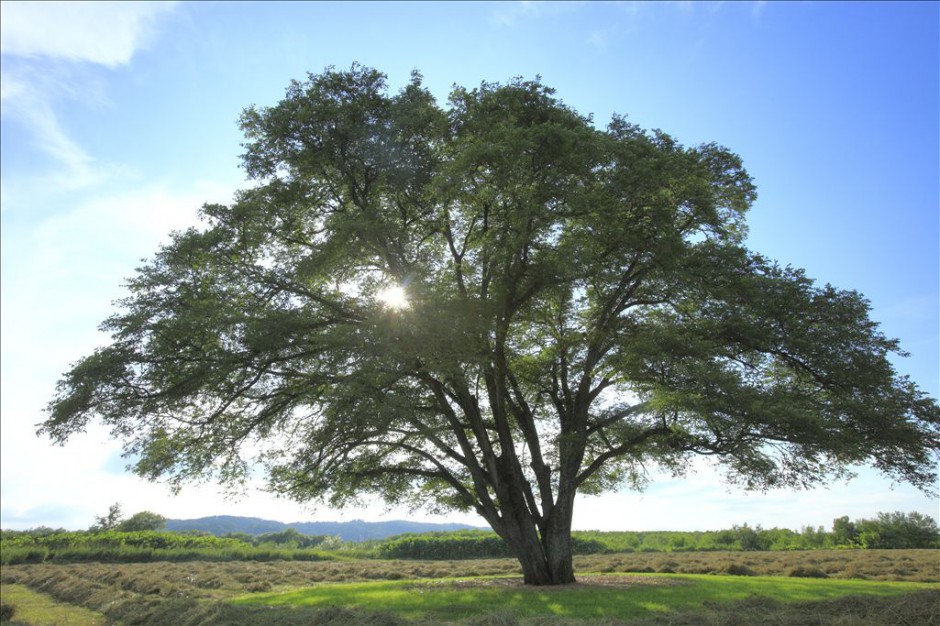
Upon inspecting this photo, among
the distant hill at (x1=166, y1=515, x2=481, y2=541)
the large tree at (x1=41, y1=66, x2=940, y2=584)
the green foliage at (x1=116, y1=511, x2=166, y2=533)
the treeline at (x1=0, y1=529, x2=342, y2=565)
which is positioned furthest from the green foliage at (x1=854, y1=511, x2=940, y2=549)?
the distant hill at (x1=166, y1=515, x2=481, y2=541)

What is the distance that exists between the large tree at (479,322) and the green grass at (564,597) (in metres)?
2.29

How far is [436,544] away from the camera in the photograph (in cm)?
3847

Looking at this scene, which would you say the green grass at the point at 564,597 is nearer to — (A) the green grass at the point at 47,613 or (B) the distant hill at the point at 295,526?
(A) the green grass at the point at 47,613

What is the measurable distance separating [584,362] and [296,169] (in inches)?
403

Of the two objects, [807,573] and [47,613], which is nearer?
[47,613]

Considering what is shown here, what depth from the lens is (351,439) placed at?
14219 millimetres

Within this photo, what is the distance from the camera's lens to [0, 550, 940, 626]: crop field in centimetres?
929

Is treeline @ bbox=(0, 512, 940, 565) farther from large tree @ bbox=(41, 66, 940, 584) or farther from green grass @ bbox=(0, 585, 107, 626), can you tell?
large tree @ bbox=(41, 66, 940, 584)

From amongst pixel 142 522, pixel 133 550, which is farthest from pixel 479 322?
pixel 142 522

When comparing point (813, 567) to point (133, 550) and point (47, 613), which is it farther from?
point (133, 550)

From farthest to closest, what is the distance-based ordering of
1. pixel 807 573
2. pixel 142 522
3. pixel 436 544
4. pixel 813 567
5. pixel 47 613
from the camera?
pixel 142 522
pixel 436 544
pixel 813 567
pixel 807 573
pixel 47 613

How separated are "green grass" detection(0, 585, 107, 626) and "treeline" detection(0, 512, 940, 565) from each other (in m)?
13.7

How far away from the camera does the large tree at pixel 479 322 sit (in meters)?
13.0

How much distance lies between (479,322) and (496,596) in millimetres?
6675
